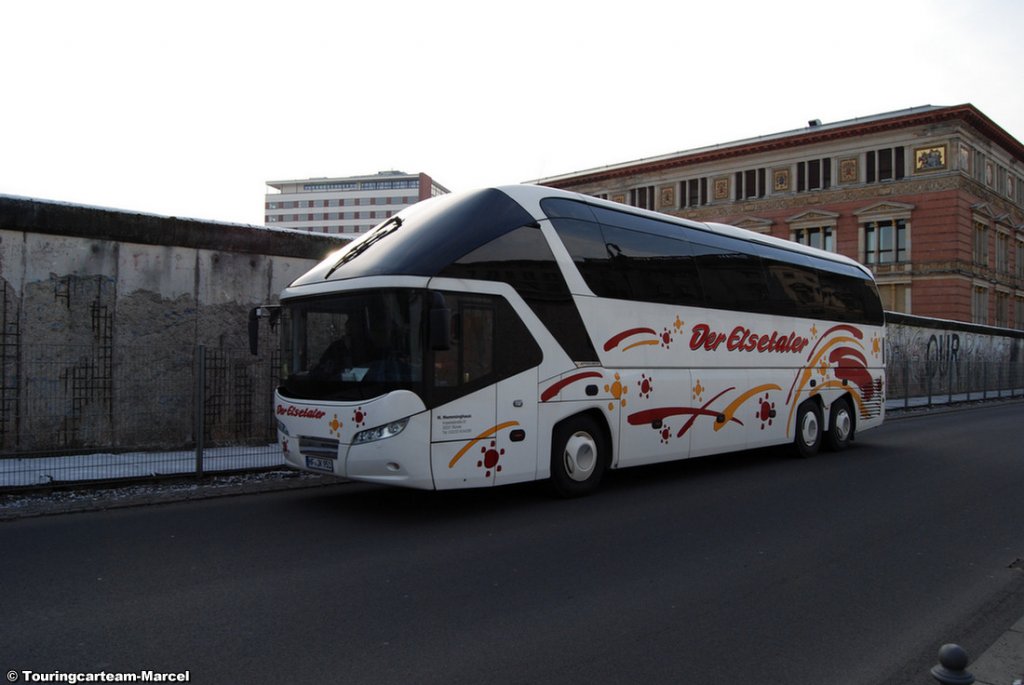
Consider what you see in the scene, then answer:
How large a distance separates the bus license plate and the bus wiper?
197 centimetres

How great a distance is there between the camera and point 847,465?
12.1m

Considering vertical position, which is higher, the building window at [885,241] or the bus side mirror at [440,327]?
the building window at [885,241]

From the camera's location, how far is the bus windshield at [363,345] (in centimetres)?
755

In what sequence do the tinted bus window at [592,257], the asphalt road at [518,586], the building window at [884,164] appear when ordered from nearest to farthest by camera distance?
the asphalt road at [518,586] → the tinted bus window at [592,257] → the building window at [884,164]

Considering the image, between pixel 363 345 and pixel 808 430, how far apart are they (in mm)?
8802

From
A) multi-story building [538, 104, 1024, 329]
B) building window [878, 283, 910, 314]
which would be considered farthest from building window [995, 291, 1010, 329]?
building window [878, 283, 910, 314]

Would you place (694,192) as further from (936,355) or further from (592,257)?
(592,257)

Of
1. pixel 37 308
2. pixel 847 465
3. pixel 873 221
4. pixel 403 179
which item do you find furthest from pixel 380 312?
pixel 403 179

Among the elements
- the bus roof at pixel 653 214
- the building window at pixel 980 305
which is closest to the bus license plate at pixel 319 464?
the bus roof at pixel 653 214

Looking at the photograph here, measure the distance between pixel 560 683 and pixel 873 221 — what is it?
173ft

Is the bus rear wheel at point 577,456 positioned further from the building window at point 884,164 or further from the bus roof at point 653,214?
the building window at point 884,164

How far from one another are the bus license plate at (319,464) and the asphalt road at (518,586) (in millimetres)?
499

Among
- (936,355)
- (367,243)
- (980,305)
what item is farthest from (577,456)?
(980,305)

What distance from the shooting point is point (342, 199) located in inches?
5782
